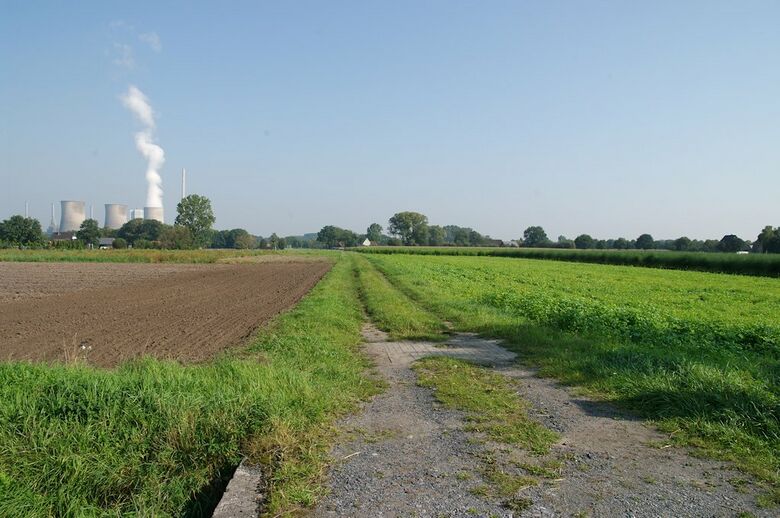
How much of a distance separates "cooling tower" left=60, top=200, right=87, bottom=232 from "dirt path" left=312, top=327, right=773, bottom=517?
490 ft

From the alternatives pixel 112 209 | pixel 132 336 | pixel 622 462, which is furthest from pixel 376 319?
pixel 112 209

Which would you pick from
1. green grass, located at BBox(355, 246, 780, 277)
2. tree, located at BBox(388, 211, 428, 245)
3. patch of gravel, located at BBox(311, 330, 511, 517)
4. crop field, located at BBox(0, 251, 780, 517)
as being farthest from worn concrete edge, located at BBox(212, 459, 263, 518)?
tree, located at BBox(388, 211, 428, 245)

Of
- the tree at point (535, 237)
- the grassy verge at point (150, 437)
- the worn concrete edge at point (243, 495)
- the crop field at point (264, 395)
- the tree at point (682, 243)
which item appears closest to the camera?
the worn concrete edge at point (243, 495)

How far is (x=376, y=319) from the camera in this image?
47.7ft

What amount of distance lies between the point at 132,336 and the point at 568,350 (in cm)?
945

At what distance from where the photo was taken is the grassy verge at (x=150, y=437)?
4633mm

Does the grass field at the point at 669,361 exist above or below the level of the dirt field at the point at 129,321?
above

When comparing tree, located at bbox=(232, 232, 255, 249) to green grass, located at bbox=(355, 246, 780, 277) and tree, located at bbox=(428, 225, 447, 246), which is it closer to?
tree, located at bbox=(428, 225, 447, 246)

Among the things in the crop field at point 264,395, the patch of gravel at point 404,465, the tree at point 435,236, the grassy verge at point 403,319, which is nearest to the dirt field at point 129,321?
the crop field at point 264,395

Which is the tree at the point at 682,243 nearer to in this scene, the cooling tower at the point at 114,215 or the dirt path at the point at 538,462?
the dirt path at the point at 538,462

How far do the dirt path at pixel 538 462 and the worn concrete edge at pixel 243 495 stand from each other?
0.53m

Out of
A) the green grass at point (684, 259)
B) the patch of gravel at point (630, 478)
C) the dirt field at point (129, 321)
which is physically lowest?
the dirt field at point (129, 321)

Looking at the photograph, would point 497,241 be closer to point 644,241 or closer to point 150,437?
point 644,241

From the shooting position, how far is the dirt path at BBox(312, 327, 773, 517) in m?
3.83
